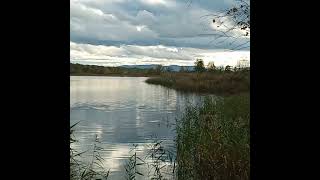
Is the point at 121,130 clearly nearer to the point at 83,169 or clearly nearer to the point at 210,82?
the point at 83,169

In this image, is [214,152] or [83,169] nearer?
[214,152]

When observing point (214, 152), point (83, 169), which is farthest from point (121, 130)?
point (214, 152)

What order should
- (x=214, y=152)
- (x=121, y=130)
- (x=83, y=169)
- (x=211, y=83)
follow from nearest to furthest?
(x=214, y=152)
(x=83, y=169)
(x=121, y=130)
(x=211, y=83)

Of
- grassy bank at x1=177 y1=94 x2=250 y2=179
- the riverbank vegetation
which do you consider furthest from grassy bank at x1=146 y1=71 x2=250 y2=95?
grassy bank at x1=177 y1=94 x2=250 y2=179

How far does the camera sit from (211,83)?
17.2 m

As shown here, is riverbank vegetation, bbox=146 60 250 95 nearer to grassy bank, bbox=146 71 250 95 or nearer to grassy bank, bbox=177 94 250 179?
grassy bank, bbox=146 71 250 95

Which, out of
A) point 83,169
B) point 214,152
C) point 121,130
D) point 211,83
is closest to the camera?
point 214,152

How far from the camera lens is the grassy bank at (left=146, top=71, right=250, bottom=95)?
1359cm
